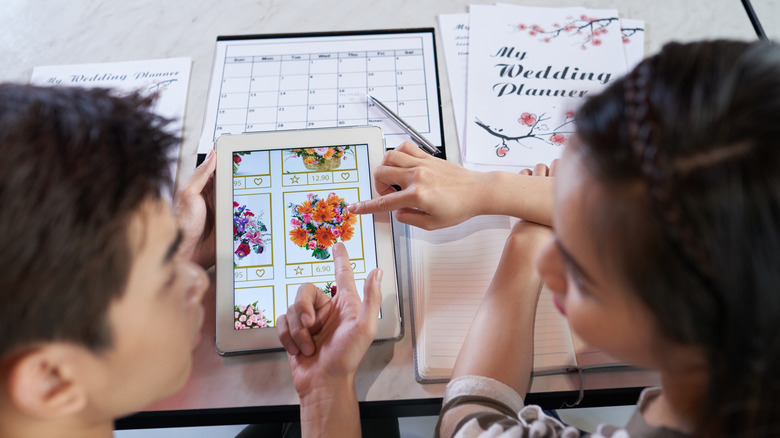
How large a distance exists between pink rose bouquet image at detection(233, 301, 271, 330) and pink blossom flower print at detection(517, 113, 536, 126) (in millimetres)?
484

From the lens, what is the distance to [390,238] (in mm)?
663

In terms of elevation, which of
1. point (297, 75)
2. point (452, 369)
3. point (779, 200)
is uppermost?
point (297, 75)

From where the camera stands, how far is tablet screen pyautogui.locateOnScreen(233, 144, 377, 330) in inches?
25.1

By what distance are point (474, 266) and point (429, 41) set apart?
0.42m

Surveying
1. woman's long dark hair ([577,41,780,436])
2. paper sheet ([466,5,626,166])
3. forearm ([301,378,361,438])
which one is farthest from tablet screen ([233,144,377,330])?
woman's long dark hair ([577,41,780,436])

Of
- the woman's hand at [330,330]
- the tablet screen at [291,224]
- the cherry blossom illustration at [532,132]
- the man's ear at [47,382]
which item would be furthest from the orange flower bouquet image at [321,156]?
the man's ear at [47,382]

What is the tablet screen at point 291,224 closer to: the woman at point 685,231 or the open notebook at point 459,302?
the open notebook at point 459,302

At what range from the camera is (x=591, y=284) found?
417 mm

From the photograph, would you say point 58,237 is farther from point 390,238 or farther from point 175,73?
point 175,73

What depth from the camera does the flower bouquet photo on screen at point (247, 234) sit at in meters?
0.65

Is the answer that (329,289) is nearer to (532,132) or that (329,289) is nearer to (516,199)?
(516,199)

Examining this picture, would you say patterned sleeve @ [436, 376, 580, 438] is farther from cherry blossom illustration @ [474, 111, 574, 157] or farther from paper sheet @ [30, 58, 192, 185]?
paper sheet @ [30, 58, 192, 185]

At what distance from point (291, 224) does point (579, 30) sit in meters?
0.61

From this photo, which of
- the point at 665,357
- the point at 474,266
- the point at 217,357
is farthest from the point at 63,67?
the point at 665,357
